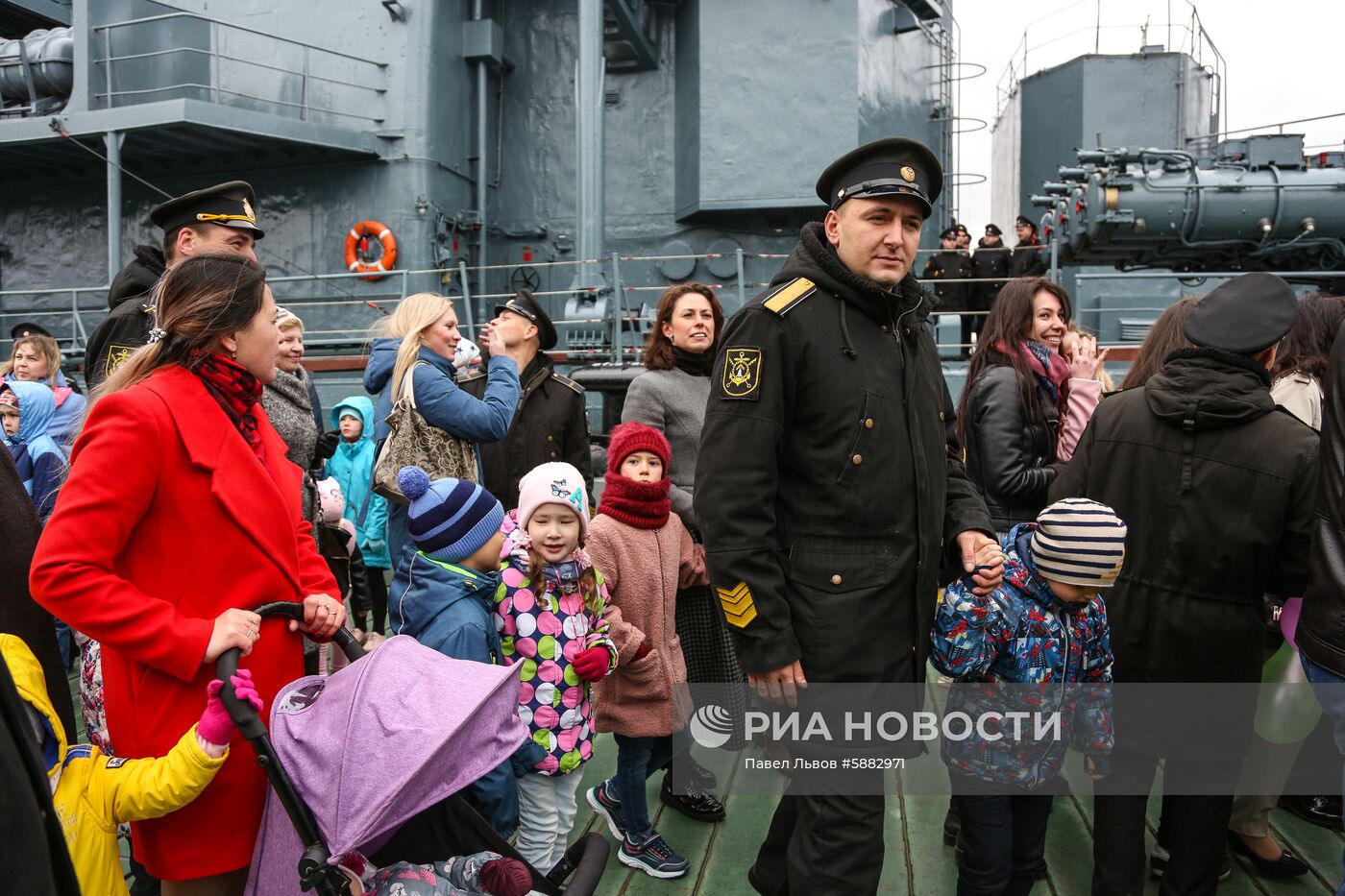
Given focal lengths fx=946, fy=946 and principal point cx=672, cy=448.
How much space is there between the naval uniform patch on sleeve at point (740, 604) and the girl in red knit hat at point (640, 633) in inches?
33.2

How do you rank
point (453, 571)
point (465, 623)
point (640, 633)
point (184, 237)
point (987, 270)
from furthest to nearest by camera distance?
1. point (987, 270)
2. point (640, 633)
3. point (184, 237)
4. point (453, 571)
5. point (465, 623)

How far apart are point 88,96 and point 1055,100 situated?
13.2 metres

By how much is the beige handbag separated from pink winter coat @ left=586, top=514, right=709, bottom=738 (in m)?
0.64

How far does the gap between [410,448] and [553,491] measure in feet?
3.06

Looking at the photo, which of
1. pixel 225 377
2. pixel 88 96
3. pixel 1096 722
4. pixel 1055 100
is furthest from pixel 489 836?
pixel 1055 100

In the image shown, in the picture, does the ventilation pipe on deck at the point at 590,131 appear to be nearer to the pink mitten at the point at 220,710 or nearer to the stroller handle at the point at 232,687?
the stroller handle at the point at 232,687

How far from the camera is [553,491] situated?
2771mm

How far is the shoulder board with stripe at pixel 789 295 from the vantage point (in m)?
2.34

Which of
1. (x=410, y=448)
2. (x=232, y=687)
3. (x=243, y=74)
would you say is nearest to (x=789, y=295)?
(x=232, y=687)

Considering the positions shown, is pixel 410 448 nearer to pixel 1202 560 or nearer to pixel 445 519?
pixel 445 519

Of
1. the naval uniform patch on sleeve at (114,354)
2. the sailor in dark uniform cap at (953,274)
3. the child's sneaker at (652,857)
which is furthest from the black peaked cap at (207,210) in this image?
the sailor in dark uniform cap at (953,274)

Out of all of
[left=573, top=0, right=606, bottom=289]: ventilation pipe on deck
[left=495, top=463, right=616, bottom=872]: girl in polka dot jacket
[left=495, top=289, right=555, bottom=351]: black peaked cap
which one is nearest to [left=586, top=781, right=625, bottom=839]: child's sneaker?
[left=495, top=463, right=616, bottom=872]: girl in polka dot jacket

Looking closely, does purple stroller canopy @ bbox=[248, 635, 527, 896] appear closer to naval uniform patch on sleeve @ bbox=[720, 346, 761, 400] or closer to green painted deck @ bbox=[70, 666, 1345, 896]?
naval uniform patch on sleeve @ bbox=[720, 346, 761, 400]

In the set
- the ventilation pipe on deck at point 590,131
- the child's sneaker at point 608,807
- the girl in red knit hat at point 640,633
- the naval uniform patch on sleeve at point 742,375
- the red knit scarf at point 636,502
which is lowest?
the child's sneaker at point 608,807
